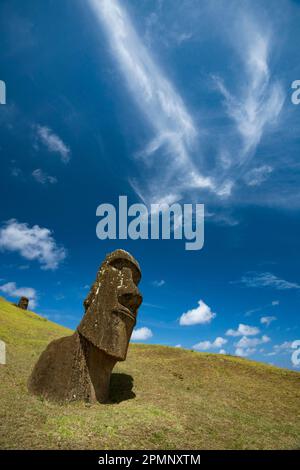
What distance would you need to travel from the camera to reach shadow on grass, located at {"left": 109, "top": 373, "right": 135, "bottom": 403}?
14.8 metres

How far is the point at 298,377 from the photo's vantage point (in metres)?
21.2

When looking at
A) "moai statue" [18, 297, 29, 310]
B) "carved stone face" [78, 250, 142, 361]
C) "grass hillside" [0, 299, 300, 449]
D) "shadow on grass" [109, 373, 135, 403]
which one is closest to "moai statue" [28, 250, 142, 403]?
"carved stone face" [78, 250, 142, 361]

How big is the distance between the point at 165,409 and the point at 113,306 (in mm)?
4415

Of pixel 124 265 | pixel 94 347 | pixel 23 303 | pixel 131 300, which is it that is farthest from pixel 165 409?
pixel 23 303

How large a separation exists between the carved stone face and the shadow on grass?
252 cm

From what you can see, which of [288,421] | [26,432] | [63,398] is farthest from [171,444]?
[288,421]

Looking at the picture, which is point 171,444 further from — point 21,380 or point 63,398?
point 21,380

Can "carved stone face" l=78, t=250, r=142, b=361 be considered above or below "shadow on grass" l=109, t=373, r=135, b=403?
above

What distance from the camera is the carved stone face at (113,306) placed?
13352 mm

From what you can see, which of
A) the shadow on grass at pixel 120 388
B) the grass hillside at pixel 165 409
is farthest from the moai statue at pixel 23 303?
the shadow on grass at pixel 120 388

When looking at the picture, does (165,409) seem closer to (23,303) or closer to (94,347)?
(94,347)

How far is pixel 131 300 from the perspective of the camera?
557 inches

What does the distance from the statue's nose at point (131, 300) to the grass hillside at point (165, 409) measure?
376 centimetres

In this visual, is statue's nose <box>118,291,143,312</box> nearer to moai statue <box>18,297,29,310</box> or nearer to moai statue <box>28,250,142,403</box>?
moai statue <box>28,250,142,403</box>
